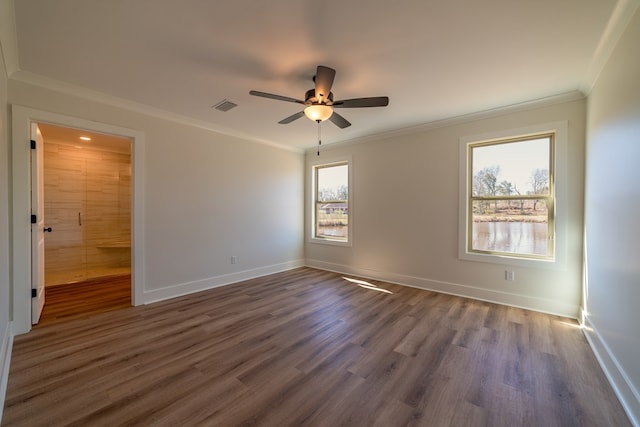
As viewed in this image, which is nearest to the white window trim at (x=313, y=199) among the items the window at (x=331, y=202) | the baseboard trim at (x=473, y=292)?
the window at (x=331, y=202)

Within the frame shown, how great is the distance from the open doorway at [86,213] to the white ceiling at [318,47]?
2508 mm

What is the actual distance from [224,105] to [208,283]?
2.69 meters

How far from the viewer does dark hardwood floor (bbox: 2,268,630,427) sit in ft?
5.33

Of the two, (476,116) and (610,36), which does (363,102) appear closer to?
(610,36)

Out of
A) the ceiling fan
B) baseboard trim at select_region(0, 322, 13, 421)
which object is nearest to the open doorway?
baseboard trim at select_region(0, 322, 13, 421)

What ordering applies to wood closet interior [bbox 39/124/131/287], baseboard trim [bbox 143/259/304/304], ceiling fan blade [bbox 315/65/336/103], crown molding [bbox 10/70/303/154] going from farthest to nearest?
wood closet interior [bbox 39/124/131/287] → baseboard trim [bbox 143/259/304/304] → crown molding [bbox 10/70/303/154] → ceiling fan blade [bbox 315/65/336/103]

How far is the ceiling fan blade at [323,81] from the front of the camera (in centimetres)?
219

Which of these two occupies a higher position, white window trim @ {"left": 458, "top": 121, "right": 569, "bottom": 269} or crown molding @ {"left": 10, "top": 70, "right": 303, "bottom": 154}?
crown molding @ {"left": 10, "top": 70, "right": 303, "bottom": 154}

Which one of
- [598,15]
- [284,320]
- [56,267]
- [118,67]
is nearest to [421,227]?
[284,320]

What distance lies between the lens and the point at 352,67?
2486 mm

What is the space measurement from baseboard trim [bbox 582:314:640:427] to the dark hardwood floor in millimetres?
60

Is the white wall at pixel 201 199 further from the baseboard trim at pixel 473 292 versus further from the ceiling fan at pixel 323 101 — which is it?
the ceiling fan at pixel 323 101

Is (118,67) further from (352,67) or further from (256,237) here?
(256,237)

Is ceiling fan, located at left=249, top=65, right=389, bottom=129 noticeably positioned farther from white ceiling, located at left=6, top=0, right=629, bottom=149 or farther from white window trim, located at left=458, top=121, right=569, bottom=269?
white window trim, located at left=458, top=121, right=569, bottom=269
